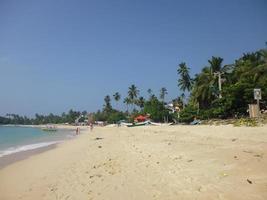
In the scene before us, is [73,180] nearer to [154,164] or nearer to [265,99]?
[154,164]

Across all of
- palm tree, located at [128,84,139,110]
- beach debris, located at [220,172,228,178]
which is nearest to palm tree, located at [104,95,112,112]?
palm tree, located at [128,84,139,110]

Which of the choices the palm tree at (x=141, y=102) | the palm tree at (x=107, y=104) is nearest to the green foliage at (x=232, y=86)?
the palm tree at (x=141, y=102)

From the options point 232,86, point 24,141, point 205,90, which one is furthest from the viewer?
point 205,90

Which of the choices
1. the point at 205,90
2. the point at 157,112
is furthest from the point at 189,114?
the point at 157,112

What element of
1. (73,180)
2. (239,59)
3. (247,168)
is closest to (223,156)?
(247,168)

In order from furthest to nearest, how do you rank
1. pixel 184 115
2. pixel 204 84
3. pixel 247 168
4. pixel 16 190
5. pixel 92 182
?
pixel 184 115
pixel 204 84
pixel 16 190
pixel 92 182
pixel 247 168

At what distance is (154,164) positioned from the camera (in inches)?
383

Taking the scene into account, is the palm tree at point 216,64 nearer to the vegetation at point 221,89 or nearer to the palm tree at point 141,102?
the vegetation at point 221,89

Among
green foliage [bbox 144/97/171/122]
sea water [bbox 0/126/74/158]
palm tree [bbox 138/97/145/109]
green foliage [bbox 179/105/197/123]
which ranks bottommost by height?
sea water [bbox 0/126/74/158]

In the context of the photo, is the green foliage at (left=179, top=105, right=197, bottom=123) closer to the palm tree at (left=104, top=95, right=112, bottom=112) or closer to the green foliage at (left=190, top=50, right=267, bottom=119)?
the green foliage at (left=190, top=50, right=267, bottom=119)

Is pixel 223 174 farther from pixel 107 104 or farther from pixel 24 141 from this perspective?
pixel 107 104

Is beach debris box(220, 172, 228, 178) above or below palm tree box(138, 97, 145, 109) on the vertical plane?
below

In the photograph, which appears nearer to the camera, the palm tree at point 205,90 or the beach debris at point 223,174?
the beach debris at point 223,174

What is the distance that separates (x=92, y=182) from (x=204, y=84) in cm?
4170
